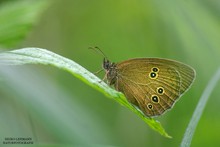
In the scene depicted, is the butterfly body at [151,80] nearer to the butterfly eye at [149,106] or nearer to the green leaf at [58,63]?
the butterfly eye at [149,106]

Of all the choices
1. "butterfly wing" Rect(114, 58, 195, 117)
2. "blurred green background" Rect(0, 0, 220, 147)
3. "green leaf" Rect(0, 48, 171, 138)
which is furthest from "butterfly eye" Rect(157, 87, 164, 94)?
"green leaf" Rect(0, 48, 171, 138)

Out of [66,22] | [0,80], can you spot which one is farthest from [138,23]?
[0,80]

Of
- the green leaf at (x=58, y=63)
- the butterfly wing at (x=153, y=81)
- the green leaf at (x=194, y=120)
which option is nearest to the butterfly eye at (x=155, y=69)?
the butterfly wing at (x=153, y=81)

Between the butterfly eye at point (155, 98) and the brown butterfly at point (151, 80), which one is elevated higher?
the brown butterfly at point (151, 80)

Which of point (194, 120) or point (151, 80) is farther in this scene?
point (151, 80)

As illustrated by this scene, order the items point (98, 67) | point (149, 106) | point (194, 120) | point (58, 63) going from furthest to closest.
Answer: point (98, 67) < point (149, 106) < point (194, 120) < point (58, 63)

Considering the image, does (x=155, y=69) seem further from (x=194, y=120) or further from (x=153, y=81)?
(x=194, y=120)

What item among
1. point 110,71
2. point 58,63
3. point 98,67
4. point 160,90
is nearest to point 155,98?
point 160,90

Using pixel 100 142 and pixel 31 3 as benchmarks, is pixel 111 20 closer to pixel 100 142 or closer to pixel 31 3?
pixel 31 3
